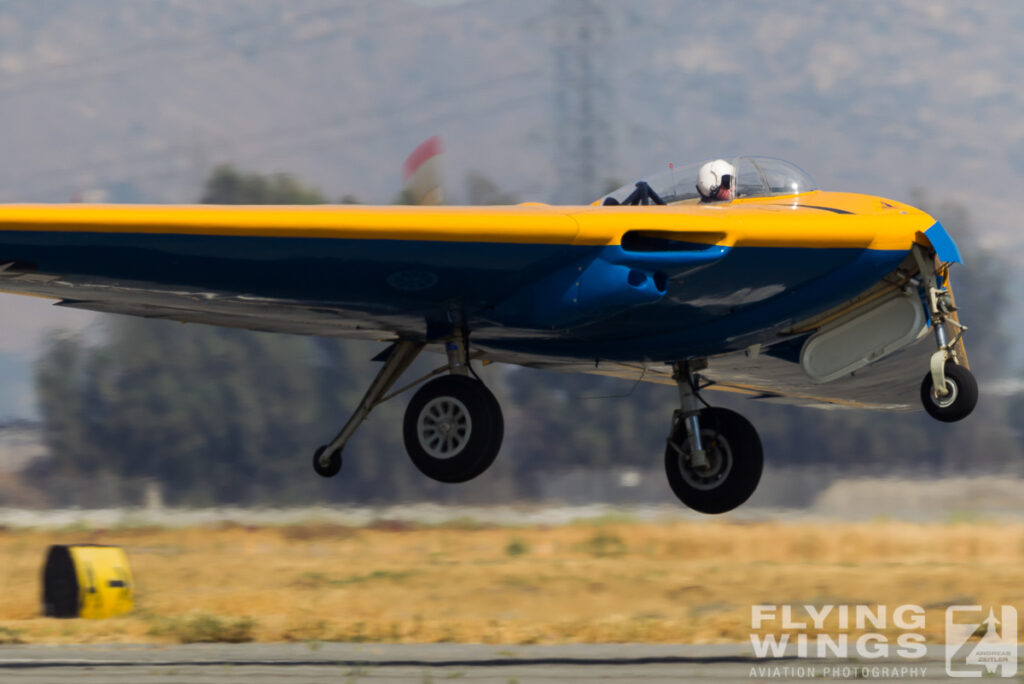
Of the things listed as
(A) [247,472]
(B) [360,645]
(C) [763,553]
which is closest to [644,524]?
(C) [763,553]

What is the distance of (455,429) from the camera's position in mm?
12922

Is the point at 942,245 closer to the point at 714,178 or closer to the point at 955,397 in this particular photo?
the point at 955,397

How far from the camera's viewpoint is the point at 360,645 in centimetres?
2288

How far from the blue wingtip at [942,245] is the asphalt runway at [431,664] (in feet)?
27.1

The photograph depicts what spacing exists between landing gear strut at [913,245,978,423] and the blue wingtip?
0.17 meters

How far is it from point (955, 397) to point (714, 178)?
10.5 feet

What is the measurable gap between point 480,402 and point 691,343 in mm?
2389

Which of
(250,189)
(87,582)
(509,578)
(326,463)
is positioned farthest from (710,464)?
(250,189)

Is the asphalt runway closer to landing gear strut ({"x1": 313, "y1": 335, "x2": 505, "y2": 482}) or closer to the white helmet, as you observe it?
landing gear strut ({"x1": 313, "y1": 335, "x2": 505, "y2": 482})

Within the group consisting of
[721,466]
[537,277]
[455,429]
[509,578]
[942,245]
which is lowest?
[509,578]

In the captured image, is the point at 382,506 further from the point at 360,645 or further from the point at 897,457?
the point at 897,457

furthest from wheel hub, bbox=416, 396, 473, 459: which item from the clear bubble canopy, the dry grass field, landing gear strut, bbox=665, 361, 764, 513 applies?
the dry grass field

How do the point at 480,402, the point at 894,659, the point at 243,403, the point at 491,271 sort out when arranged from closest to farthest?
the point at 491,271 → the point at 480,402 → the point at 894,659 → the point at 243,403

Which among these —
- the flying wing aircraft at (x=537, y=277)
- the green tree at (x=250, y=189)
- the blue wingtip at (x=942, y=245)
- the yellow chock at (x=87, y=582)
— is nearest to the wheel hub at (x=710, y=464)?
the flying wing aircraft at (x=537, y=277)
